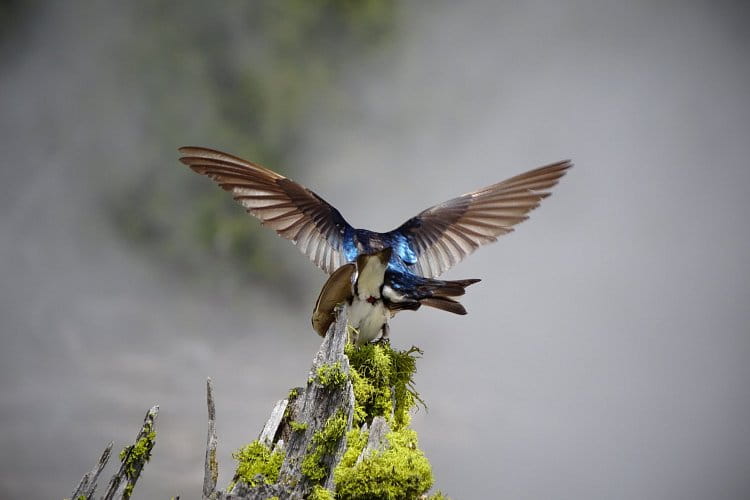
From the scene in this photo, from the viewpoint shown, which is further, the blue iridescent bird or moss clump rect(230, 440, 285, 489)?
the blue iridescent bird

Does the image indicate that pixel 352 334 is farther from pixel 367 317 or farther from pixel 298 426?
pixel 298 426

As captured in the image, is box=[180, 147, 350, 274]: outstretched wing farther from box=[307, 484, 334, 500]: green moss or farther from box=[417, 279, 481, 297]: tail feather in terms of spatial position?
box=[307, 484, 334, 500]: green moss

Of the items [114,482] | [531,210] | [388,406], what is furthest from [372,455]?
[531,210]

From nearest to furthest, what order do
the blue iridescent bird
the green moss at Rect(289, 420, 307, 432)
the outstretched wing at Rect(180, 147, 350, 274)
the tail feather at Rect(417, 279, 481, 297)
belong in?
the green moss at Rect(289, 420, 307, 432)
the tail feather at Rect(417, 279, 481, 297)
the blue iridescent bird
the outstretched wing at Rect(180, 147, 350, 274)

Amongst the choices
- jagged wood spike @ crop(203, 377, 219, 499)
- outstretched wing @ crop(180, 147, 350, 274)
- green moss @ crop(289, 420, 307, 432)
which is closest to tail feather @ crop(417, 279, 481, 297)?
outstretched wing @ crop(180, 147, 350, 274)

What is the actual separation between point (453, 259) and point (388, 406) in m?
1.96

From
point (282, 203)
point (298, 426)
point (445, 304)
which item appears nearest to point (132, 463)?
point (298, 426)

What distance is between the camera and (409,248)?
18.6 ft

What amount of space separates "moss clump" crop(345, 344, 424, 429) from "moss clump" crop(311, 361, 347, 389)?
1.23ft

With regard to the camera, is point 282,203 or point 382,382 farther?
point 282,203

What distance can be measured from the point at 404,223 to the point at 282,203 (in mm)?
1363

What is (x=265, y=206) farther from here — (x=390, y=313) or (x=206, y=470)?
(x=206, y=470)

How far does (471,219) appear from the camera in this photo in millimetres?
6086

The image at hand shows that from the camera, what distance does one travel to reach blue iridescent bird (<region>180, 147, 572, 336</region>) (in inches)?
193
